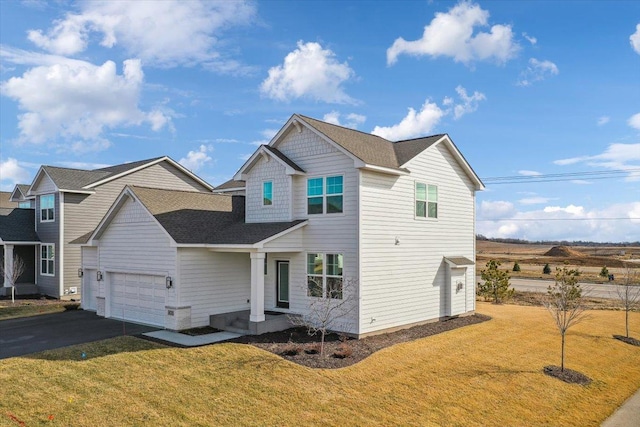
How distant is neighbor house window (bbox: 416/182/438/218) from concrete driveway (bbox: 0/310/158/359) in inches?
456

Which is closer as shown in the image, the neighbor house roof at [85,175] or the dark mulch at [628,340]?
the dark mulch at [628,340]

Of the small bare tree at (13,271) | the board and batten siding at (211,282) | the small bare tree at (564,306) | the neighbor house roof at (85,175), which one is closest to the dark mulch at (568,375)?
the small bare tree at (564,306)

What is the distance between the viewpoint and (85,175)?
3014 centimetres

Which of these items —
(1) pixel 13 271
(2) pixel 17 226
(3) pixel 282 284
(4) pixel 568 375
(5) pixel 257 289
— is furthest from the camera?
(2) pixel 17 226

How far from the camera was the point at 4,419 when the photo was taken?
9.62 m

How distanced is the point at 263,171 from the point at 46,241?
17632mm

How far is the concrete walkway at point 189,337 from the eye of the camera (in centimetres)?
1549

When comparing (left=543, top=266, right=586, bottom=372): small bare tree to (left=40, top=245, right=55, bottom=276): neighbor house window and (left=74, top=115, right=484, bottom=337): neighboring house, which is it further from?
(left=40, top=245, right=55, bottom=276): neighbor house window

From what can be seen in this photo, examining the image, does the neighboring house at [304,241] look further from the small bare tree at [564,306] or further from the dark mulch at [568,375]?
the dark mulch at [568,375]

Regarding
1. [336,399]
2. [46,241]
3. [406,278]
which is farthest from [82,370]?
[46,241]

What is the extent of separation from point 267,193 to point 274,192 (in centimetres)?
49

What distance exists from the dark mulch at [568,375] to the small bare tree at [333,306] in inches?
250

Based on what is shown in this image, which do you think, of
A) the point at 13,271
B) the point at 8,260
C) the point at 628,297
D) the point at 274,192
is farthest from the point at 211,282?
the point at 628,297

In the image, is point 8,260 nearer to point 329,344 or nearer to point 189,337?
point 189,337
